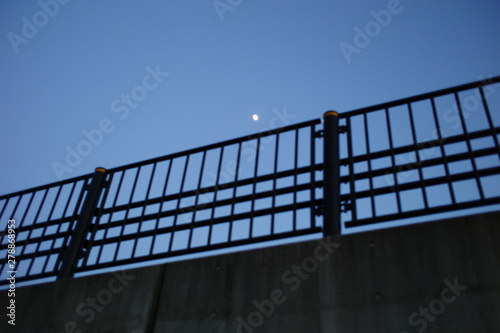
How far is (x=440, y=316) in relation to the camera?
121 inches

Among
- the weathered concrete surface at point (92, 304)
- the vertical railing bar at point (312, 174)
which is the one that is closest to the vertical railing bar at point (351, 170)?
the vertical railing bar at point (312, 174)

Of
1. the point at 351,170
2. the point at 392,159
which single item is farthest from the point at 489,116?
the point at 351,170

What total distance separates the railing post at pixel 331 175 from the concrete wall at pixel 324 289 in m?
0.28

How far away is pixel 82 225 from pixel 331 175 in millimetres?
3093

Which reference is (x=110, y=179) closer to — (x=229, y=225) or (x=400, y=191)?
(x=229, y=225)

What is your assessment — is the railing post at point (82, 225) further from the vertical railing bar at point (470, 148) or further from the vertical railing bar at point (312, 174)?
the vertical railing bar at point (470, 148)

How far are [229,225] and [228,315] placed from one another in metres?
0.98

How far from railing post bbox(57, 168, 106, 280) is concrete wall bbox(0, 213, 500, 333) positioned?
25.8 inches

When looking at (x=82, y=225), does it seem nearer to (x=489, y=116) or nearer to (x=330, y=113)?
(x=330, y=113)

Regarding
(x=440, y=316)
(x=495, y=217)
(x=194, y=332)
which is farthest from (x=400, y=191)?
(x=194, y=332)

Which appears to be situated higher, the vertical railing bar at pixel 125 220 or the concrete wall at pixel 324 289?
the vertical railing bar at pixel 125 220

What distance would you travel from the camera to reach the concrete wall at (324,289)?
314 centimetres

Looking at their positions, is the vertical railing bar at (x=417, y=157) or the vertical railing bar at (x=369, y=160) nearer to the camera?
the vertical railing bar at (x=417, y=157)

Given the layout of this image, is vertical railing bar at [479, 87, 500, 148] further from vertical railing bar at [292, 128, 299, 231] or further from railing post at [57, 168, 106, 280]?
railing post at [57, 168, 106, 280]
